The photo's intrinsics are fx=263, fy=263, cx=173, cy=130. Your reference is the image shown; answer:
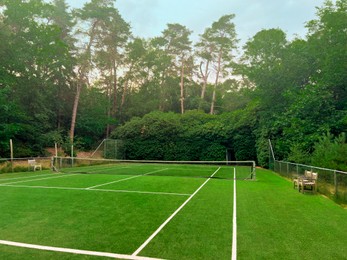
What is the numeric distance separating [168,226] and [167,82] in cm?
3895

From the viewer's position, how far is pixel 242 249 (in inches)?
171

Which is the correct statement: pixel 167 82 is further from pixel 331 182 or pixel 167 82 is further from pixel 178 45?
pixel 331 182

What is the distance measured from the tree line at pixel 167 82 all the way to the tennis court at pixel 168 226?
5.60 metres

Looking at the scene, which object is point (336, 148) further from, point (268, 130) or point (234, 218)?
point (268, 130)

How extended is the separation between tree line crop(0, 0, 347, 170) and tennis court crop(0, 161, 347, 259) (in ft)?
18.4

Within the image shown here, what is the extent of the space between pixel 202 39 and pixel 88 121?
20.8 metres

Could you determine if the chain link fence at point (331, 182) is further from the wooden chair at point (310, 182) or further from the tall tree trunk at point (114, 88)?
the tall tree trunk at point (114, 88)

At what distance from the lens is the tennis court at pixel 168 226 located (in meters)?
4.23

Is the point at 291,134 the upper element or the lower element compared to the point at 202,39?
lower

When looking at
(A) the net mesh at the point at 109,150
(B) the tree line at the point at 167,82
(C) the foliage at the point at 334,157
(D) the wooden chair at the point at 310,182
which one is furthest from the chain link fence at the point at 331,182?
(A) the net mesh at the point at 109,150

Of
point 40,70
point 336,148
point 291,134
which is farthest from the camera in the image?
point 40,70

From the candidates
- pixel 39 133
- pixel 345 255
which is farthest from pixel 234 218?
pixel 39 133

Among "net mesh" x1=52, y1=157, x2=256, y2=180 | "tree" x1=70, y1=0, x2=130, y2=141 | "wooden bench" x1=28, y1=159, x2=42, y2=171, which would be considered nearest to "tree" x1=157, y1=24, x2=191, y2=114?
"tree" x1=70, y1=0, x2=130, y2=141

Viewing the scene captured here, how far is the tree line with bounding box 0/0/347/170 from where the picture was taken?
A: 18.7 metres
